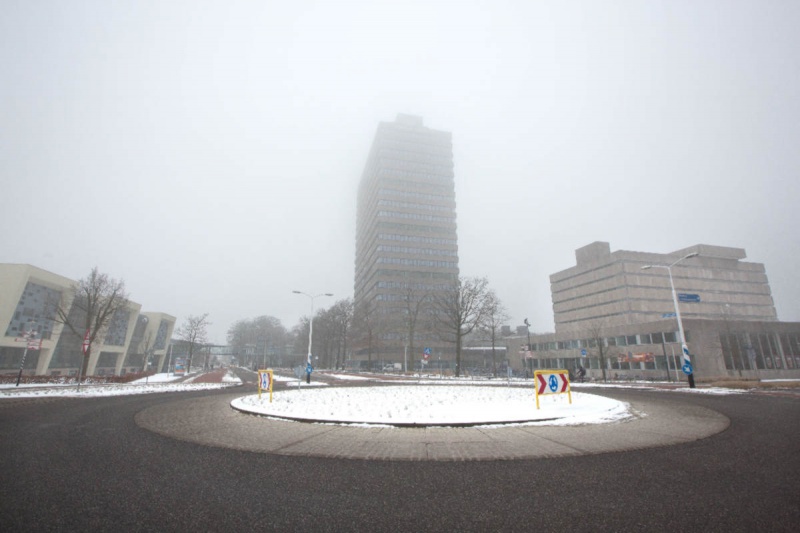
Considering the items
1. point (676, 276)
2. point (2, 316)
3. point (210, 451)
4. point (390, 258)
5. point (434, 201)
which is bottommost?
point (210, 451)

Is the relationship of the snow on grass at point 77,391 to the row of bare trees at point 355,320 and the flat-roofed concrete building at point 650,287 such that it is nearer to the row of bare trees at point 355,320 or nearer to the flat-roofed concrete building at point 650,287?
the row of bare trees at point 355,320

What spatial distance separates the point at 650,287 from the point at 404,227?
256ft

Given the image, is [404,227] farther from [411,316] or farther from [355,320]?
[411,316]

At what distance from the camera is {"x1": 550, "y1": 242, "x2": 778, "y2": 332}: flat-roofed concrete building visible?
103250 millimetres

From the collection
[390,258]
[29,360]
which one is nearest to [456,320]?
[29,360]

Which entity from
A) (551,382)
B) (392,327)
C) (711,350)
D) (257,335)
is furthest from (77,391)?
(257,335)

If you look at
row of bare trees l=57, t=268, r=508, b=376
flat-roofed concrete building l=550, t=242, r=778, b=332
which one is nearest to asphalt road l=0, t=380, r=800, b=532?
row of bare trees l=57, t=268, r=508, b=376

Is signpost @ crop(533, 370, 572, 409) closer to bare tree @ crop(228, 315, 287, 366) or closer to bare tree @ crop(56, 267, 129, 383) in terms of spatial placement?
bare tree @ crop(56, 267, 129, 383)

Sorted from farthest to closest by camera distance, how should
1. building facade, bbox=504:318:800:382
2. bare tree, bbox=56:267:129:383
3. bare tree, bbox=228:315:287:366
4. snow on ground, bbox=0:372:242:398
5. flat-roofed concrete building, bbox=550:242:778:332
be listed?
bare tree, bbox=228:315:287:366, flat-roofed concrete building, bbox=550:242:778:332, building facade, bbox=504:318:800:382, bare tree, bbox=56:267:129:383, snow on ground, bbox=0:372:242:398

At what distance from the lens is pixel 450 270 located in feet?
425

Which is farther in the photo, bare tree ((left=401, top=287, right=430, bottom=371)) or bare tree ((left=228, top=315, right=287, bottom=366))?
bare tree ((left=228, top=315, right=287, bottom=366))

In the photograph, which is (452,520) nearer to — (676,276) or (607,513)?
(607,513)

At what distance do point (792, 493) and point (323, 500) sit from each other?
233 inches

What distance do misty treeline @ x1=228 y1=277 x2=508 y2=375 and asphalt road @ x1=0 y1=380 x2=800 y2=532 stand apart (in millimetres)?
42723
